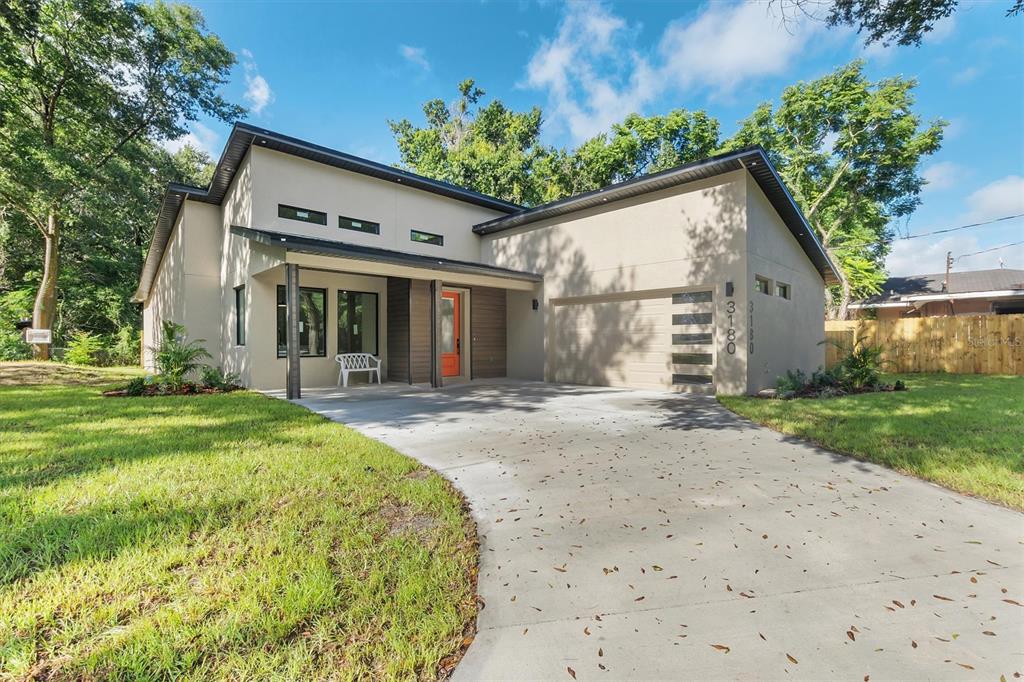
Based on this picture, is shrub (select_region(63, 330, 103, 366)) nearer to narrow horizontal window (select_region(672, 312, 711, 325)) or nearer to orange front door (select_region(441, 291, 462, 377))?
orange front door (select_region(441, 291, 462, 377))

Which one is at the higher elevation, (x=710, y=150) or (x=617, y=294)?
(x=710, y=150)

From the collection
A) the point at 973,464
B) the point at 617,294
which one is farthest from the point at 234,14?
the point at 973,464

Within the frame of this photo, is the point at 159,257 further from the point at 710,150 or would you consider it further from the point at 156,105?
the point at 710,150

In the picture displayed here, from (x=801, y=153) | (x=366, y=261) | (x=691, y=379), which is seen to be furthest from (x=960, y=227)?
(x=366, y=261)

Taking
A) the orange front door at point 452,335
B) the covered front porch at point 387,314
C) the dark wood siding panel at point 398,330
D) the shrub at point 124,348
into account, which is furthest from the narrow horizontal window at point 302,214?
the shrub at point 124,348

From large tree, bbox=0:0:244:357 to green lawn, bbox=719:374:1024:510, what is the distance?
59.6 feet

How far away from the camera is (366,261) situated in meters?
8.41

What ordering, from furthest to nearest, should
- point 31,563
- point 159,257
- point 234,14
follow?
point 159,257 < point 234,14 < point 31,563

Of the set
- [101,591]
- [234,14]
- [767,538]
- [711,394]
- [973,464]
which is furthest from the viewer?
[234,14]

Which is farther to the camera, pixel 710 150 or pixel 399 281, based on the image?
pixel 710 150

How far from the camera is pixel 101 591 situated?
2133 mm

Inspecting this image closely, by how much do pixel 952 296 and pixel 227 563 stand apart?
92.4ft

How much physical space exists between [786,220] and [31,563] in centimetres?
1352

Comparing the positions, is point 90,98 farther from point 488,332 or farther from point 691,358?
point 691,358
